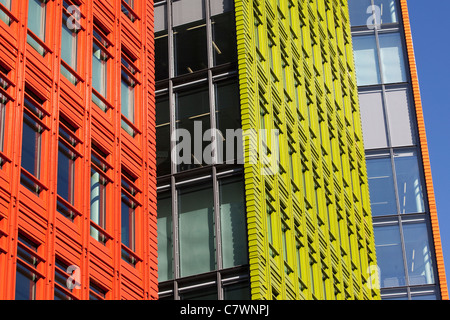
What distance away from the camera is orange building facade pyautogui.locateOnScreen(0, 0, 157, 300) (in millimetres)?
29000

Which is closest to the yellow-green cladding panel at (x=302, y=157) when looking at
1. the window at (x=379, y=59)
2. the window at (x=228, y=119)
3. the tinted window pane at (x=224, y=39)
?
the window at (x=228, y=119)

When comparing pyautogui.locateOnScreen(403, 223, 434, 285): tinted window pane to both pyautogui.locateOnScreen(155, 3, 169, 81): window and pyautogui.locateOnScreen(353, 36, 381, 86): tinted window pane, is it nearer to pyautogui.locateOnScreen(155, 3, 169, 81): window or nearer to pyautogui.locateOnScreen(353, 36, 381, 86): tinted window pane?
pyautogui.locateOnScreen(353, 36, 381, 86): tinted window pane

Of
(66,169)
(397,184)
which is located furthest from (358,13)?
(66,169)

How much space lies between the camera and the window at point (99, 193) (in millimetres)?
32906

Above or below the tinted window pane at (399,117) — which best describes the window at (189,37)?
below

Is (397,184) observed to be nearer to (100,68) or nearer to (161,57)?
(161,57)

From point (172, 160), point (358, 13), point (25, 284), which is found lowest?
point (25, 284)

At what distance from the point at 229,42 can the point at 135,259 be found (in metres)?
16.5

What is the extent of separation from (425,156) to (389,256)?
7.92 m

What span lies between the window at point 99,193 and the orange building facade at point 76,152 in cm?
4

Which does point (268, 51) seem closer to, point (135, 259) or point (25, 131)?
point (135, 259)

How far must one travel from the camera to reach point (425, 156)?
8138 centimetres

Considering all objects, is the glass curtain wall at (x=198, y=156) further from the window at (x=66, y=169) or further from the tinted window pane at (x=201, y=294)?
the window at (x=66, y=169)

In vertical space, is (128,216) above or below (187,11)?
below
